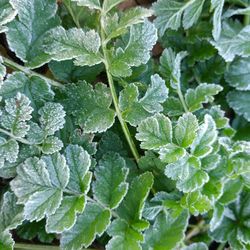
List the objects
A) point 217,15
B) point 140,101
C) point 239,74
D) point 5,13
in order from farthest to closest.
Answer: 1. point 239,74
2. point 217,15
3. point 140,101
4. point 5,13

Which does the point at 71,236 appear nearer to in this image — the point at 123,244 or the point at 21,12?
the point at 123,244

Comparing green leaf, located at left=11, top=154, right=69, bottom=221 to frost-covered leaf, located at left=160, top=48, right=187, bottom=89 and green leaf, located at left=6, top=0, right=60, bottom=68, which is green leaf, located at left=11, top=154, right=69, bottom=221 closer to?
green leaf, located at left=6, top=0, right=60, bottom=68

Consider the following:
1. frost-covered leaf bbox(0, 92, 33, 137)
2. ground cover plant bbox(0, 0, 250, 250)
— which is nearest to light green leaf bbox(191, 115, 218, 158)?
ground cover plant bbox(0, 0, 250, 250)

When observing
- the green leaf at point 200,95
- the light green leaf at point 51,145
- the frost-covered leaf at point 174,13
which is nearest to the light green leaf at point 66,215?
the light green leaf at point 51,145

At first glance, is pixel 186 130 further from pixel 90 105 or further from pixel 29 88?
pixel 29 88

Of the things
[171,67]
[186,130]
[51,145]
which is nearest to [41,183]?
[51,145]

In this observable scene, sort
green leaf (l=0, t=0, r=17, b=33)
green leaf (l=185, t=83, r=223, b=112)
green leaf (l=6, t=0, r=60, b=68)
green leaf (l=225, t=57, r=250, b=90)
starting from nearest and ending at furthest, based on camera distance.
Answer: green leaf (l=0, t=0, r=17, b=33) < green leaf (l=6, t=0, r=60, b=68) < green leaf (l=185, t=83, r=223, b=112) < green leaf (l=225, t=57, r=250, b=90)
